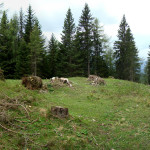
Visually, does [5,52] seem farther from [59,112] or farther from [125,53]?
[59,112]

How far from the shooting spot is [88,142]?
4617mm

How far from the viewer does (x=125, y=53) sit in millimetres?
39531

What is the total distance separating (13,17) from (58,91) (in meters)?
33.8

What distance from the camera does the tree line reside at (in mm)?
30631

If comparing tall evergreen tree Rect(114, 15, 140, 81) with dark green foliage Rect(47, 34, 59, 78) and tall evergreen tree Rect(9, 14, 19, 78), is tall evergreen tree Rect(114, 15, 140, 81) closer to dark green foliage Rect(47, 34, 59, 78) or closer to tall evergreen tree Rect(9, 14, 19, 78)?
dark green foliage Rect(47, 34, 59, 78)

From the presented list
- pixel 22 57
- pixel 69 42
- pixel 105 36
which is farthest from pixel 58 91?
pixel 105 36

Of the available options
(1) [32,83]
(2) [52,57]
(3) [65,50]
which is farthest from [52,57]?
(1) [32,83]

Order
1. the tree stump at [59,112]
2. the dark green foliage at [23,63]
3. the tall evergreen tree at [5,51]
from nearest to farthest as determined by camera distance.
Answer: the tree stump at [59,112]
the dark green foliage at [23,63]
the tall evergreen tree at [5,51]

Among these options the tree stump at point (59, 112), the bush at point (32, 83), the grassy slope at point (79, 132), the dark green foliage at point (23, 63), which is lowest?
the grassy slope at point (79, 132)

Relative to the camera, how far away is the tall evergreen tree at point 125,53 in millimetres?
38428

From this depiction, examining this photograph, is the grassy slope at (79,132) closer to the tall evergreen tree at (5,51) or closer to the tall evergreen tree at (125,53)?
the tall evergreen tree at (5,51)

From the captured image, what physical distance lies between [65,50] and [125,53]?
1528 centimetres

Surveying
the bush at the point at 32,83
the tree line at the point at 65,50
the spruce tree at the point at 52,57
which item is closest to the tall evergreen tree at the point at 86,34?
the tree line at the point at 65,50

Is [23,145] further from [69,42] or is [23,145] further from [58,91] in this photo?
[69,42]
